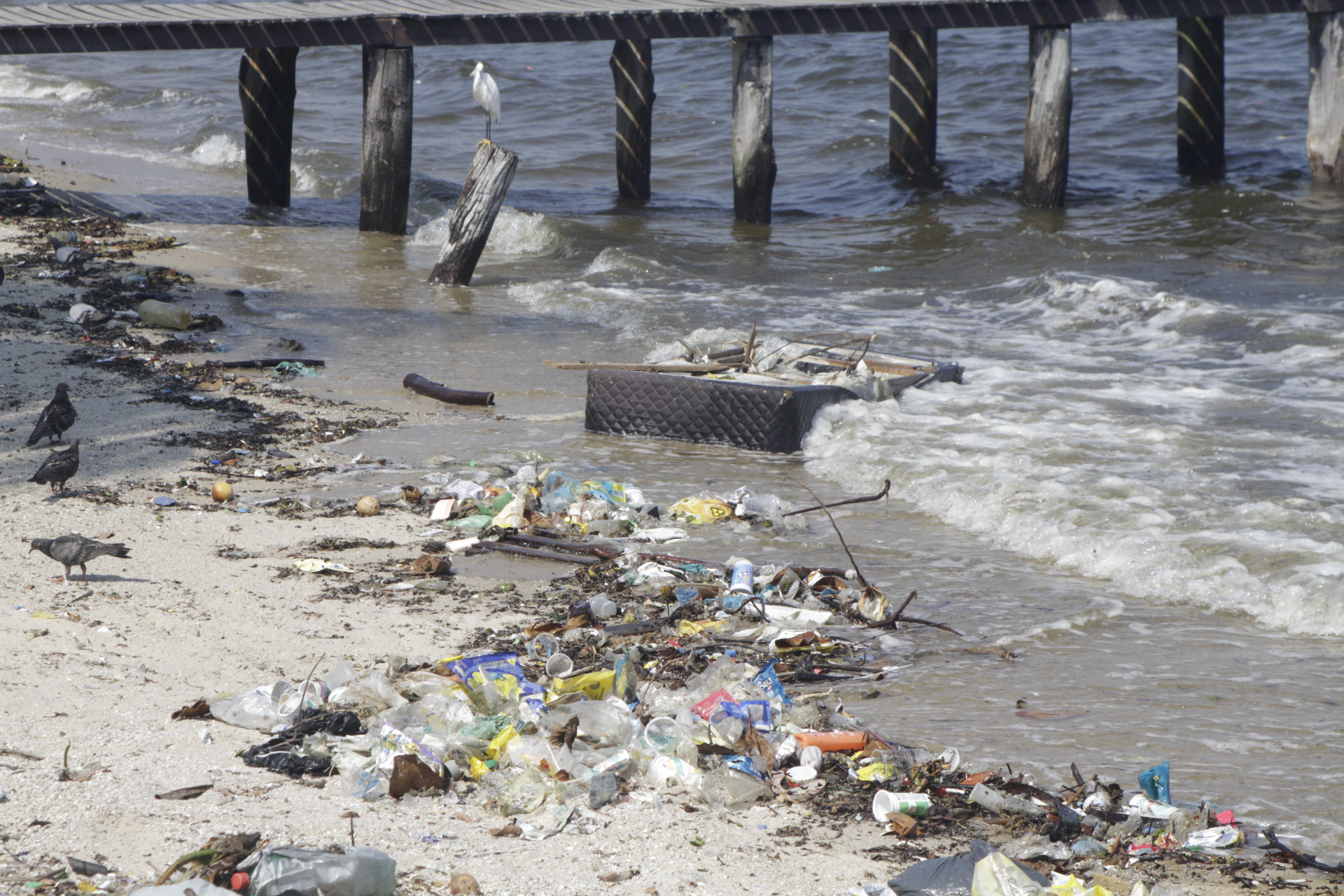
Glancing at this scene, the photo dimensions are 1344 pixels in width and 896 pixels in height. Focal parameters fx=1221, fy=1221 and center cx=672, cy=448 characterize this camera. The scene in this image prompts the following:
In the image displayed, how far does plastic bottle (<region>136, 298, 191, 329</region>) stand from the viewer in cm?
930

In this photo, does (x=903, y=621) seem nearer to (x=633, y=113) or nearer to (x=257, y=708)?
(x=257, y=708)

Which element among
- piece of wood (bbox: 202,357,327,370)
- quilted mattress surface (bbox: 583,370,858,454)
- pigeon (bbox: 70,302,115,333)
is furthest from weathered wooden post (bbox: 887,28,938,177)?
pigeon (bbox: 70,302,115,333)

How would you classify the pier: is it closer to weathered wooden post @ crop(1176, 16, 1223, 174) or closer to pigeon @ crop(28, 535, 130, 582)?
weathered wooden post @ crop(1176, 16, 1223, 174)

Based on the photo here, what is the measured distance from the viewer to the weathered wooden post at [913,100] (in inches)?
652

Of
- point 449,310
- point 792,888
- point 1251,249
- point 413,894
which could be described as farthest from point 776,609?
point 1251,249

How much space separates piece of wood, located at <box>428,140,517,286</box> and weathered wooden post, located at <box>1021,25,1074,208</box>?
6342 millimetres

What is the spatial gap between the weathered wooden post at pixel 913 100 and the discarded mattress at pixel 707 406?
34.2ft

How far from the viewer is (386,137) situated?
1312 cm

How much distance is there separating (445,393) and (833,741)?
4813mm

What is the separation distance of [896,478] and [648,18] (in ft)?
26.4

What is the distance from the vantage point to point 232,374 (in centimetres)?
827

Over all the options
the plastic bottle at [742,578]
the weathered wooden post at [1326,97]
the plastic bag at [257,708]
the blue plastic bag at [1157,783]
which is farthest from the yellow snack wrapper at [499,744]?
the weathered wooden post at [1326,97]

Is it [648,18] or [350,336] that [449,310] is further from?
[648,18]

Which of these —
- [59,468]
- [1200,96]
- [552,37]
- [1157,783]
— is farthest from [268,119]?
[1157,783]
